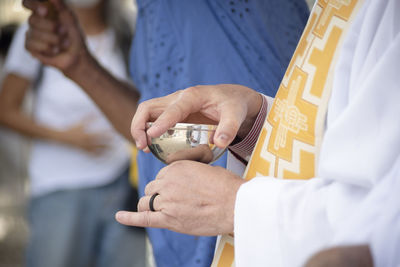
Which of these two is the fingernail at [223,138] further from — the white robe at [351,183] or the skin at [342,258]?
the skin at [342,258]

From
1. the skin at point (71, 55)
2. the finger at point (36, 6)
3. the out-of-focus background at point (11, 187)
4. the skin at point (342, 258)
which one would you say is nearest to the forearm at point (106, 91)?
the skin at point (71, 55)

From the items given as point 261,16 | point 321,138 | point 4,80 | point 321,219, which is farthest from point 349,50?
point 4,80

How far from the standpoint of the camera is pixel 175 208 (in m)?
0.82

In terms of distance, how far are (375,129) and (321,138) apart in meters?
0.12

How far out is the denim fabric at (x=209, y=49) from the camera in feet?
3.84

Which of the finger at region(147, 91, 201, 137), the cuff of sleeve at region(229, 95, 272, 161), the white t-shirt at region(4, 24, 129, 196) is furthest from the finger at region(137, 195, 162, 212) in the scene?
the white t-shirt at region(4, 24, 129, 196)

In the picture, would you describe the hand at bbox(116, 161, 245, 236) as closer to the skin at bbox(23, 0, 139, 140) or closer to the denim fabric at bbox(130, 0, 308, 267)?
the denim fabric at bbox(130, 0, 308, 267)

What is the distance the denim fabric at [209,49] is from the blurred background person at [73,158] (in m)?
0.93

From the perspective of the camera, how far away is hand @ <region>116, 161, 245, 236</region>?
81cm

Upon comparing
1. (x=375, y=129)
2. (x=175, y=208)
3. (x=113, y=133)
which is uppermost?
(x=375, y=129)

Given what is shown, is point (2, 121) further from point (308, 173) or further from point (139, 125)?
point (308, 173)

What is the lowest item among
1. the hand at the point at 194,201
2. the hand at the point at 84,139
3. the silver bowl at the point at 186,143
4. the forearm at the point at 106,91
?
the hand at the point at 84,139

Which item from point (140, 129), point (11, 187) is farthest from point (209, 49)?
point (11, 187)

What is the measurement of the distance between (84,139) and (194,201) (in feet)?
4.76
